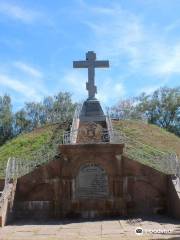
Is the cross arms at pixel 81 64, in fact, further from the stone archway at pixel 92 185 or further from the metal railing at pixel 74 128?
the stone archway at pixel 92 185

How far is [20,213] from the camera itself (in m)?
19.2

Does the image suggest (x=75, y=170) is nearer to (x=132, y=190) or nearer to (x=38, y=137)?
(x=132, y=190)

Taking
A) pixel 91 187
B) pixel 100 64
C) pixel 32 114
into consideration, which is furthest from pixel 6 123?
pixel 91 187

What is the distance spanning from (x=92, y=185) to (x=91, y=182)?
0.41 ft

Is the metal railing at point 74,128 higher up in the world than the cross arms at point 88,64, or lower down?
lower down

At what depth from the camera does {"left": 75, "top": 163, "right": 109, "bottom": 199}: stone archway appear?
18.9 m

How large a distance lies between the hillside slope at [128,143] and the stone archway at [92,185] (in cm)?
316

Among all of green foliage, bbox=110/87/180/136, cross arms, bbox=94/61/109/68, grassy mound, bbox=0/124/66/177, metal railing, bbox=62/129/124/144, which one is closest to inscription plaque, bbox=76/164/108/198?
metal railing, bbox=62/129/124/144

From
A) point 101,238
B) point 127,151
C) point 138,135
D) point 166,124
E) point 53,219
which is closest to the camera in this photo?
point 101,238

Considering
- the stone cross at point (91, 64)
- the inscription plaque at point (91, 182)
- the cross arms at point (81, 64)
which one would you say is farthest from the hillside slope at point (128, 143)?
the cross arms at point (81, 64)

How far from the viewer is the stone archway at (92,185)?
1894cm

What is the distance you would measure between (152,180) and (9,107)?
113ft

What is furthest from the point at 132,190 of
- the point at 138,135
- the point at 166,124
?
the point at 166,124

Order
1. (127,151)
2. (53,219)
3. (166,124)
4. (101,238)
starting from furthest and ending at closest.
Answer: (166,124), (127,151), (53,219), (101,238)
